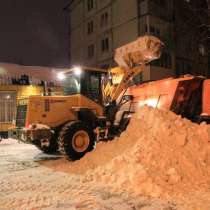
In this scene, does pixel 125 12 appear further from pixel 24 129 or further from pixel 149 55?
pixel 24 129

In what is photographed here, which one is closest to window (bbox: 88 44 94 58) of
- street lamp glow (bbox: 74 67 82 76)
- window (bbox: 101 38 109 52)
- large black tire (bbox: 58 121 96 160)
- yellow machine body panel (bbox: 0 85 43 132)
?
window (bbox: 101 38 109 52)

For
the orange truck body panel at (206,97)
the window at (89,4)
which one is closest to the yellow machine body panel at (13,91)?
the orange truck body panel at (206,97)

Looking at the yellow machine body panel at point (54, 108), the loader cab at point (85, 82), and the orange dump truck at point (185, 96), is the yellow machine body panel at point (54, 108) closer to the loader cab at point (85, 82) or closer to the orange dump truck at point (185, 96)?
the loader cab at point (85, 82)

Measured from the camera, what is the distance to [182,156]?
808cm

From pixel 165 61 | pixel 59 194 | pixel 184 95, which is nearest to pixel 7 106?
pixel 184 95

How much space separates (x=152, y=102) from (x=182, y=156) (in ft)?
13.4

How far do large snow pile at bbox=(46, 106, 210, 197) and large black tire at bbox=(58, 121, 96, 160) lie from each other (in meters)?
0.84

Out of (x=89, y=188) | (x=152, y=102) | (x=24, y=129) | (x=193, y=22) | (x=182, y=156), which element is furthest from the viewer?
(x=193, y=22)

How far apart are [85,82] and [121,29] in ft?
72.2

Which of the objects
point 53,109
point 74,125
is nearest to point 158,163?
point 74,125

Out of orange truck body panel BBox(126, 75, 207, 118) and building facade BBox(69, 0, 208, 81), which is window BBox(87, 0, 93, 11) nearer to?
building facade BBox(69, 0, 208, 81)

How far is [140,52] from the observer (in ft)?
41.3

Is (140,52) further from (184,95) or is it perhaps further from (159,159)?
(159,159)

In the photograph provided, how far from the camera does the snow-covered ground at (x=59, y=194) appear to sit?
20.8 feet
